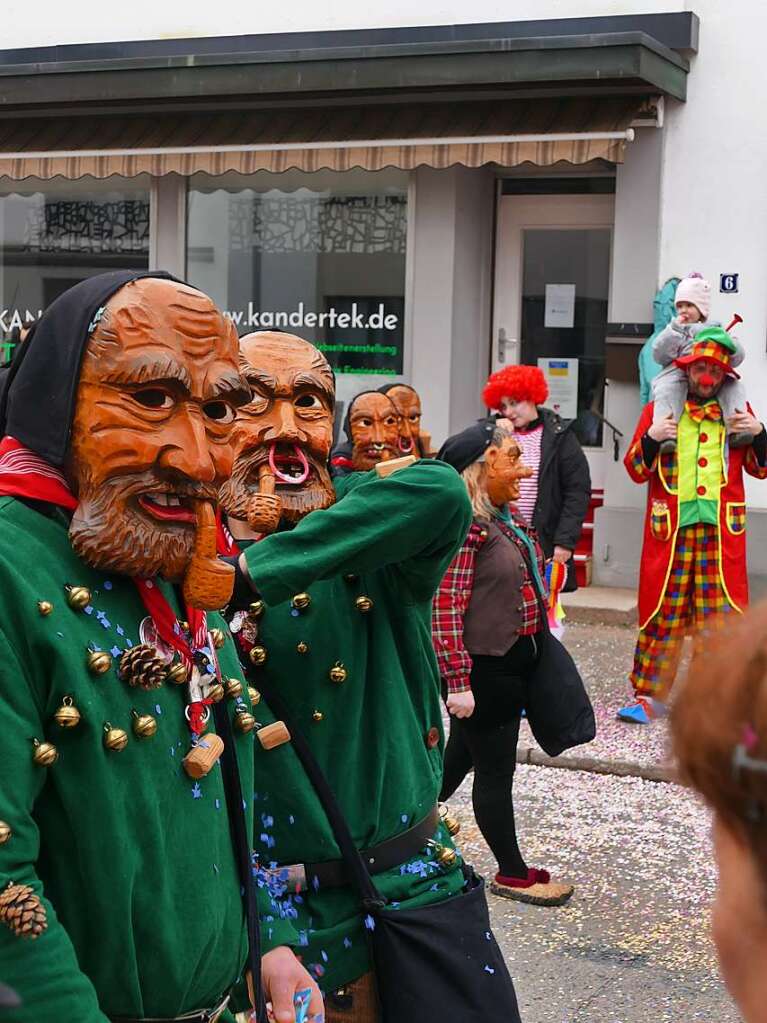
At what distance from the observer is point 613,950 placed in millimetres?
5059

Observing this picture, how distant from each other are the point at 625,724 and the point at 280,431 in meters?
5.25

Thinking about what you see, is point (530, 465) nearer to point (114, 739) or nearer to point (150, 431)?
point (150, 431)

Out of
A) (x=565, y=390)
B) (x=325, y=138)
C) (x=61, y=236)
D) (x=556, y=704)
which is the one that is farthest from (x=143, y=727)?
(x=61, y=236)

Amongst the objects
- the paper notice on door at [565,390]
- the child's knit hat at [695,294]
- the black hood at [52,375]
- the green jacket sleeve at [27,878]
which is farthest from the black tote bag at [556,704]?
the paper notice on door at [565,390]

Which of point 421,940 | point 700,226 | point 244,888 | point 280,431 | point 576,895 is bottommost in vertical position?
point 576,895

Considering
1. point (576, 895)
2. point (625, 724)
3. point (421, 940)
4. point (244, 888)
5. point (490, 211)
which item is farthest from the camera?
point (490, 211)

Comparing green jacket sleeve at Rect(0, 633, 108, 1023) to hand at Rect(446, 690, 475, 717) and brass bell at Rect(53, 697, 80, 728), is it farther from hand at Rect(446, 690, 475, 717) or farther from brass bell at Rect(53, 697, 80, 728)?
hand at Rect(446, 690, 475, 717)

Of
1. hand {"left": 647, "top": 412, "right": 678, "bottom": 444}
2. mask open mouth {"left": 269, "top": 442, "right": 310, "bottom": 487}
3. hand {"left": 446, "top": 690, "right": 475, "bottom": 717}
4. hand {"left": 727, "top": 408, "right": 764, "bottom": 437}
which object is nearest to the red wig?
hand {"left": 647, "top": 412, "right": 678, "bottom": 444}

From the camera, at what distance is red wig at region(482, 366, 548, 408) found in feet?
28.0

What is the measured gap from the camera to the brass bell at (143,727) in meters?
1.99

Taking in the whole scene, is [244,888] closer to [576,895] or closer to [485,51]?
[576,895]

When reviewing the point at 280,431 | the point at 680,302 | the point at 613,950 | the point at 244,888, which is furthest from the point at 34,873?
the point at 680,302

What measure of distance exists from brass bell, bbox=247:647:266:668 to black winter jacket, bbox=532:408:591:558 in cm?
585

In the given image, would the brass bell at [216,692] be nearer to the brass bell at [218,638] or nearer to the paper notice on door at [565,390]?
the brass bell at [218,638]
